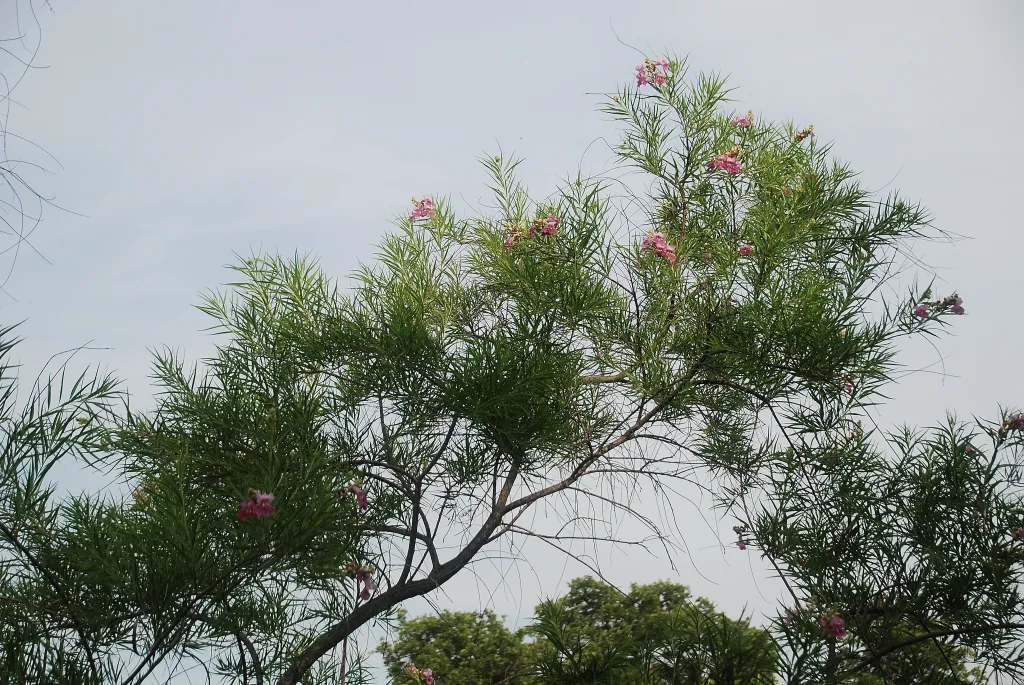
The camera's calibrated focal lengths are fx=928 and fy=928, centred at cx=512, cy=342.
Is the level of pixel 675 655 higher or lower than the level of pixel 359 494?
lower

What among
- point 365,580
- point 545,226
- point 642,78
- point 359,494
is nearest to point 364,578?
point 365,580

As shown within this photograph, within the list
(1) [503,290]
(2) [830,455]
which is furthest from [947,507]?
(1) [503,290]

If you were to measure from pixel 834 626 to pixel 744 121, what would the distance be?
184 centimetres

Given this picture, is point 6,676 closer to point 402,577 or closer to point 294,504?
point 294,504

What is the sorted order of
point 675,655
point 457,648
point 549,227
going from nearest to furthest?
point 675,655 < point 549,227 < point 457,648

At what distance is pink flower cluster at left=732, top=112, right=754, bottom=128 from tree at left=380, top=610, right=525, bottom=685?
3.67 m

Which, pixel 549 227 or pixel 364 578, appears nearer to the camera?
pixel 364 578

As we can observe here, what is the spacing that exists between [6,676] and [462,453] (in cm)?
130

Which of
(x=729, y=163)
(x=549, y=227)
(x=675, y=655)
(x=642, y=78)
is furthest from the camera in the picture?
(x=642, y=78)

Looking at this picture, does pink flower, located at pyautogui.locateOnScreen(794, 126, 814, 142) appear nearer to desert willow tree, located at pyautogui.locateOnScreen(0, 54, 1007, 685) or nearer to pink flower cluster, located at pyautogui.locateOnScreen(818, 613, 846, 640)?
desert willow tree, located at pyautogui.locateOnScreen(0, 54, 1007, 685)

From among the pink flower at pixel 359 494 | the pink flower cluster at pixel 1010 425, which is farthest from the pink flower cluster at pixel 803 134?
the pink flower at pixel 359 494

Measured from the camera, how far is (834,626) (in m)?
2.44

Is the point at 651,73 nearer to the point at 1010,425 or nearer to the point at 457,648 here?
the point at 1010,425

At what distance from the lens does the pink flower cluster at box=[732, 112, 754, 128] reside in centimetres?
341
